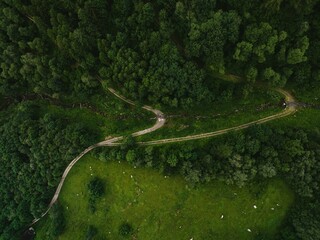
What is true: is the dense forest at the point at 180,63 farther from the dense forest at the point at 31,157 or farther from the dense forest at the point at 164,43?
the dense forest at the point at 31,157

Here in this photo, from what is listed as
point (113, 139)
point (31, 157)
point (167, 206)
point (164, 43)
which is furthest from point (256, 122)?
point (31, 157)

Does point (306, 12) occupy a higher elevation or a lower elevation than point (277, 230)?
higher

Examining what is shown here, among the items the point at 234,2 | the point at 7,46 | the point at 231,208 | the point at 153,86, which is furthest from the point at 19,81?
the point at 231,208

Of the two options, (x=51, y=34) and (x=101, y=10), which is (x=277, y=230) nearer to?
(x=101, y=10)

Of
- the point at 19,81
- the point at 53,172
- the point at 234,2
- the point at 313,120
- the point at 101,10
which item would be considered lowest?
the point at 53,172

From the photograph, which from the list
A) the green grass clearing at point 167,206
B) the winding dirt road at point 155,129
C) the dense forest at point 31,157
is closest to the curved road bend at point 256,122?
the winding dirt road at point 155,129

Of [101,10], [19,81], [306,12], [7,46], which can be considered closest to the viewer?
[306,12]

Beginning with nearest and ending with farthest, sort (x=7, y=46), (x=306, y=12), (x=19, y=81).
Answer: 1. (x=306, y=12)
2. (x=7, y=46)
3. (x=19, y=81)
